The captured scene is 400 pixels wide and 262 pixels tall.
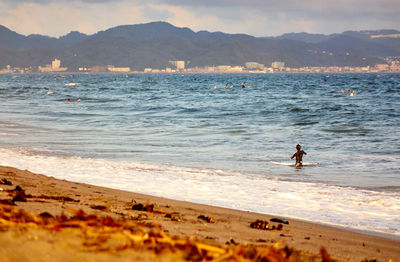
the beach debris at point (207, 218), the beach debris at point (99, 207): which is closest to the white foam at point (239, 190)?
the beach debris at point (207, 218)

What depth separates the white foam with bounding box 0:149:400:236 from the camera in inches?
288

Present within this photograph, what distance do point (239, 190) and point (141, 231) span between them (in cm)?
632

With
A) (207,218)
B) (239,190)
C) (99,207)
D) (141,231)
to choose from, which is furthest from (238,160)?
(141,231)

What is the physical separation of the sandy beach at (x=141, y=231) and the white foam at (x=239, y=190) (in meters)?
0.84

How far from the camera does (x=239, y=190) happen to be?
9.01 meters

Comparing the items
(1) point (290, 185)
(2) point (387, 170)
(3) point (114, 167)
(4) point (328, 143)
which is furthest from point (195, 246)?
(4) point (328, 143)

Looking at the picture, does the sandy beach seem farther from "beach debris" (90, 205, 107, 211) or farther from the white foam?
the white foam

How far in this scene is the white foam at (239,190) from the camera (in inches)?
288

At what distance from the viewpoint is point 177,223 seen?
5164mm

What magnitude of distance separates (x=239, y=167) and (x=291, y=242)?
714cm

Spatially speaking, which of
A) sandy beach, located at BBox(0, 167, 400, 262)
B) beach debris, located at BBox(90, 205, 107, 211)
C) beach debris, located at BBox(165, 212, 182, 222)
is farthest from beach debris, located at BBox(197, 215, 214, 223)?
beach debris, located at BBox(90, 205, 107, 211)

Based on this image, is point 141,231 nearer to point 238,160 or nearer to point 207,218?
point 207,218

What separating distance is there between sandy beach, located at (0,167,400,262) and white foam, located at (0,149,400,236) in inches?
32.9

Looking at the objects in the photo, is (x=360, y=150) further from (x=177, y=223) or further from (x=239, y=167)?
(x=177, y=223)
